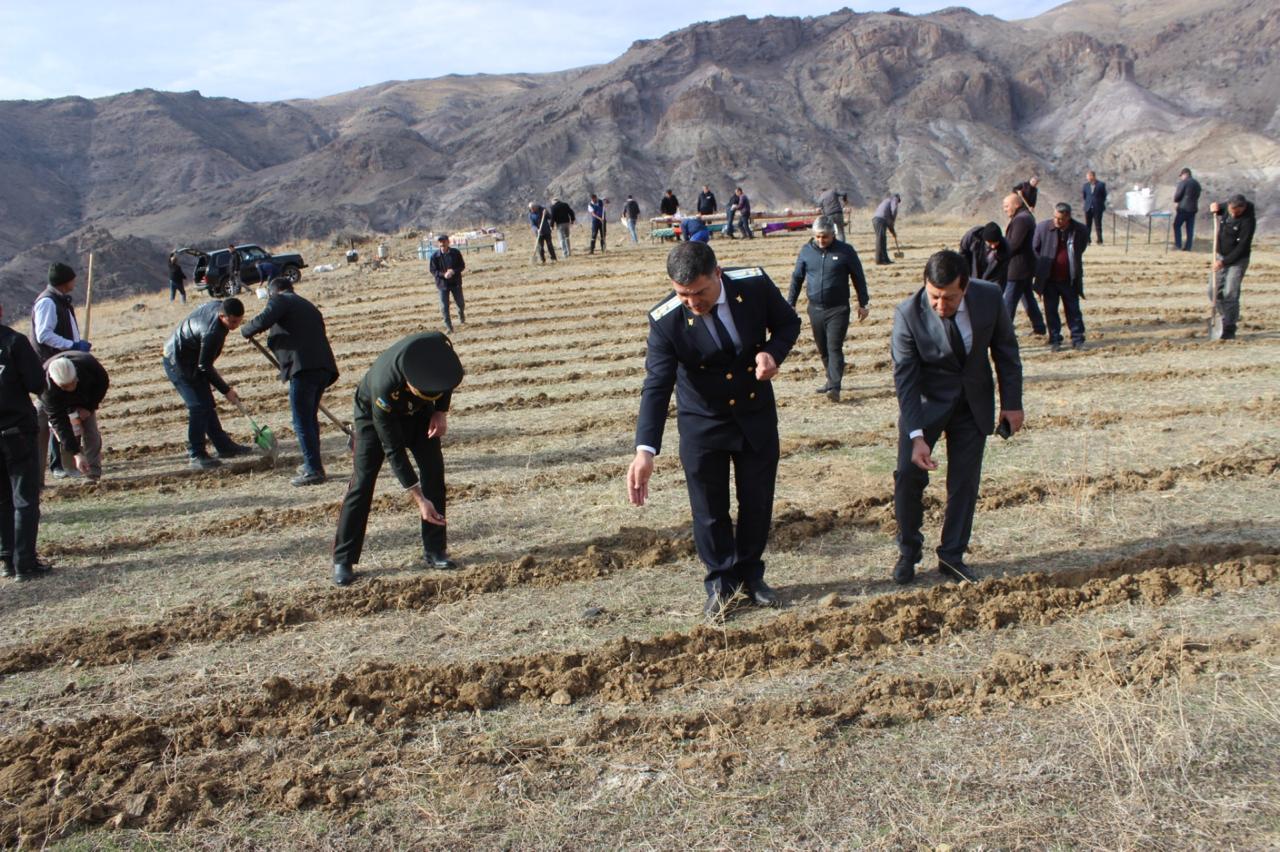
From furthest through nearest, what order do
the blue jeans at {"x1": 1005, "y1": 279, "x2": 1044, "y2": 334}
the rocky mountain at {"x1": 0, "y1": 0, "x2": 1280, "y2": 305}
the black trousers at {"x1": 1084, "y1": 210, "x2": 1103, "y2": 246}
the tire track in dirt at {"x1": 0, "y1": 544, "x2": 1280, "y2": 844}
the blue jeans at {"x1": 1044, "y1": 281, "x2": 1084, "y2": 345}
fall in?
the rocky mountain at {"x1": 0, "y1": 0, "x2": 1280, "y2": 305}
the black trousers at {"x1": 1084, "y1": 210, "x2": 1103, "y2": 246}
the blue jeans at {"x1": 1044, "y1": 281, "x2": 1084, "y2": 345}
the blue jeans at {"x1": 1005, "y1": 279, "x2": 1044, "y2": 334}
the tire track in dirt at {"x1": 0, "y1": 544, "x2": 1280, "y2": 844}

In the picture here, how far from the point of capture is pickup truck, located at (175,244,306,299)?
85.9 feet

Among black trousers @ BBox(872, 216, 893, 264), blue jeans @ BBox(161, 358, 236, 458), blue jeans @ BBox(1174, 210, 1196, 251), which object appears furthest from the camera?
blue jeans @ BBox(1174, 210, 1196, 251)

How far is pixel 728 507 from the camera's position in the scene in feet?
15.2

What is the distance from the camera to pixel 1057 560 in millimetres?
5137

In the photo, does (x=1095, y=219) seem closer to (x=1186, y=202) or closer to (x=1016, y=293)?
(x=1186, y=202)

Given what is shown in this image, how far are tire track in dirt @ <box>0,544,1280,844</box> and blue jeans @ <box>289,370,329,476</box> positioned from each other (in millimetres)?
3547

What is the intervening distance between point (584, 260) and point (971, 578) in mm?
18632

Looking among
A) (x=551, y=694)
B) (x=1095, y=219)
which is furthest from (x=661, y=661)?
(x=1095, y=219)

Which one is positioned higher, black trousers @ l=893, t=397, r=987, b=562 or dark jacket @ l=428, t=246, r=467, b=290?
dark jacket @ l=428, t=246, r=467, b=290

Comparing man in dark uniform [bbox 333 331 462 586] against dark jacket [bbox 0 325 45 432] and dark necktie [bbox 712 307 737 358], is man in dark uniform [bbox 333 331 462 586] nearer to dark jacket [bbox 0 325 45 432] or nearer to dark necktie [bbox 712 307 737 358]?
dark necktie [bbox 712 307 737 358]

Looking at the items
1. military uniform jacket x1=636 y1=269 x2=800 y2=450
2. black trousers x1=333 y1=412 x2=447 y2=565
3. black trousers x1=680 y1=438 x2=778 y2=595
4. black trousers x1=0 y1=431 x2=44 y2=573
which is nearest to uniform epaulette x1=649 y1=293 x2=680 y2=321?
military uniform jacket x1=636 y1=269 x2=800 y2=450

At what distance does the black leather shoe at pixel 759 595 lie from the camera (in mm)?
4828

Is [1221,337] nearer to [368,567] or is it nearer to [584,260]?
A: [368,567]

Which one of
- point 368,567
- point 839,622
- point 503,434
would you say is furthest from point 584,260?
point 839,622
